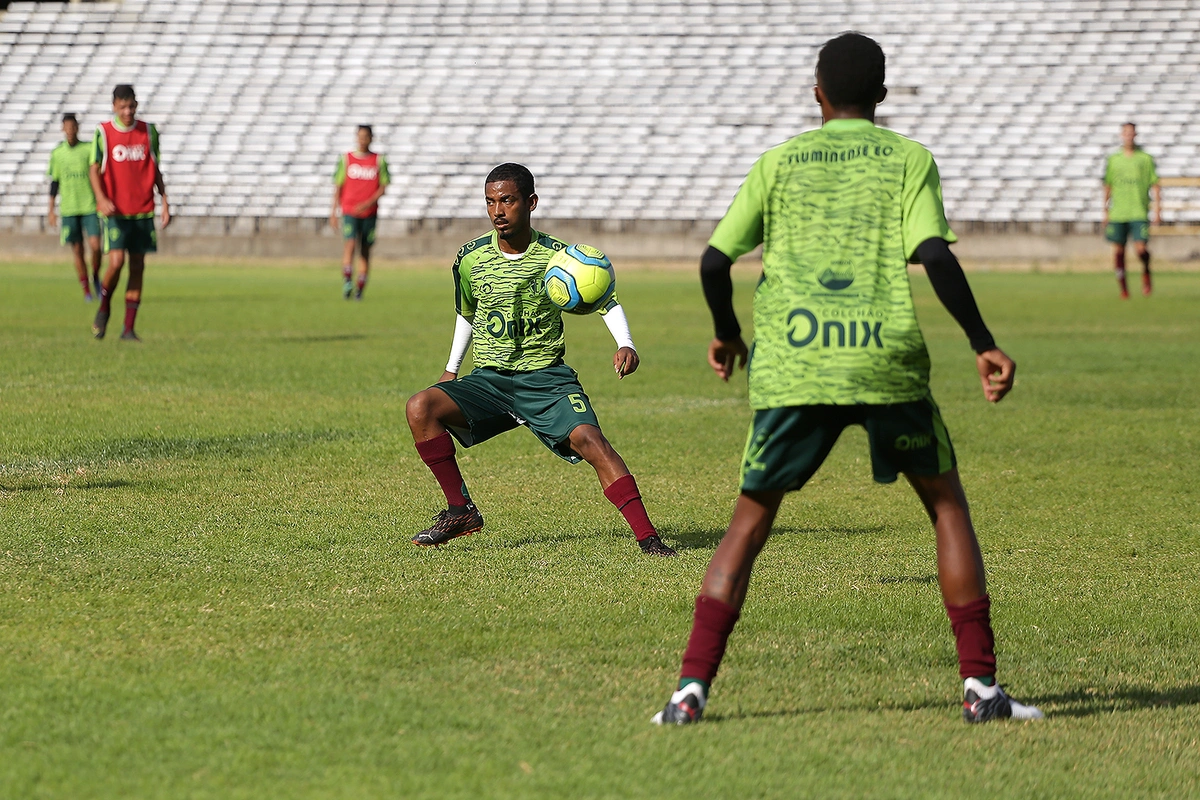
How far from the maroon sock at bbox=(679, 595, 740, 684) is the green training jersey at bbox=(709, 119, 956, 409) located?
525 millimetres

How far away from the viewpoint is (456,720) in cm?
379

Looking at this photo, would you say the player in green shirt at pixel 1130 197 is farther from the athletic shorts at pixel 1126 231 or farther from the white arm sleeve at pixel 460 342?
the white arm sleeve at pixel 460 342

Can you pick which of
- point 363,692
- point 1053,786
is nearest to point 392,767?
point 363,692

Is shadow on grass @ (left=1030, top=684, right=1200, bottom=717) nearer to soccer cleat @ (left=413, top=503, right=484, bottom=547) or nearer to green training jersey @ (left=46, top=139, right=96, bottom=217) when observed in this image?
soccer cleat @ (left=413, top=503, right=484, bottom=547)

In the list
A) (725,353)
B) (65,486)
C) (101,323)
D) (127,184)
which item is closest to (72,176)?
(101,323)

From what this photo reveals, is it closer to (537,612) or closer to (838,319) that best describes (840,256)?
(838,319)

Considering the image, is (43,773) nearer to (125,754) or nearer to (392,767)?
(125,754)

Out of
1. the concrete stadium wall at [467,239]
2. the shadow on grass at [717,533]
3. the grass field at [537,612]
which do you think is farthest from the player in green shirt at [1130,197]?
the shadow on grass at [717,533]

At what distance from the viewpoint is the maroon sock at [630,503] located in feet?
19.6

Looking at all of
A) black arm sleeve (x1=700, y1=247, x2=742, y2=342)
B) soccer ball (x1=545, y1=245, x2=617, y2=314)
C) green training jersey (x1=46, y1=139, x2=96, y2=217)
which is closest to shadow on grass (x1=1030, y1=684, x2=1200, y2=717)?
black arm sleeve (x1=700, y1=247, x2=742, y2=342)

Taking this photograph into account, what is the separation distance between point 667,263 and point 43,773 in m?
29.8

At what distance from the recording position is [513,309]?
20.3 ft

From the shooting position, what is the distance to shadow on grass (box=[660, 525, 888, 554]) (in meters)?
6.25

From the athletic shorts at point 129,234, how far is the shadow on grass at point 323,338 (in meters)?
1.62
